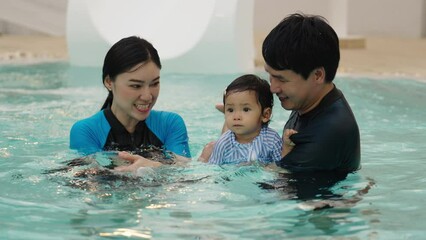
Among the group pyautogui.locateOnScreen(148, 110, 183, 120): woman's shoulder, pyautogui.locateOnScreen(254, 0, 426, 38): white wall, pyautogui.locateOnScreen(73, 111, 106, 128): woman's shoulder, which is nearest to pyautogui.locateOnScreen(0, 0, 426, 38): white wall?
pyautogui.locateOnScreen(254, 0, 426, 38): white wall

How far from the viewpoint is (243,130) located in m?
3.99

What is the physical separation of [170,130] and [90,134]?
16.4 inches

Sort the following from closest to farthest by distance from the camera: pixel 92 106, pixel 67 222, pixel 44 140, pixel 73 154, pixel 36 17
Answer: pixel 67 222 → pixel 73 154 → pixel 44 140 → pixel 92 106 → pixel 36 17

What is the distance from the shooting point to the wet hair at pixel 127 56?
13.0ft

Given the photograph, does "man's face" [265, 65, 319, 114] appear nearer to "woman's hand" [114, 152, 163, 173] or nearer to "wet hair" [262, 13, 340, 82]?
"wet hair" [262, 13, 340, 82]

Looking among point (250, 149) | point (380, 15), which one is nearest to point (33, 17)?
point (380, 15)

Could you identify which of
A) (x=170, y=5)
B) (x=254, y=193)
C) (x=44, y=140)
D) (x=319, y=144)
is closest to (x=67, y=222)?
(x=254, y=193)

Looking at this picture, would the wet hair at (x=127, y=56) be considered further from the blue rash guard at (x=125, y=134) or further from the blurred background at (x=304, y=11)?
the blurred background at (x=304, y=11)

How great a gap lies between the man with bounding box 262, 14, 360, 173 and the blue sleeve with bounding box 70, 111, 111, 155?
950mm

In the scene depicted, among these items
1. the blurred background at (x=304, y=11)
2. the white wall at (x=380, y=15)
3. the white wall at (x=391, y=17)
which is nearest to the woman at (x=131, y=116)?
the blurred background at (x=304, y=11)

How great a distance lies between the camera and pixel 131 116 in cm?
412

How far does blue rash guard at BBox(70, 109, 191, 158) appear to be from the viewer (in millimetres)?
4129

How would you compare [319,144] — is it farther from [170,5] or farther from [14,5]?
[14,5]

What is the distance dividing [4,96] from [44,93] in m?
0.42
